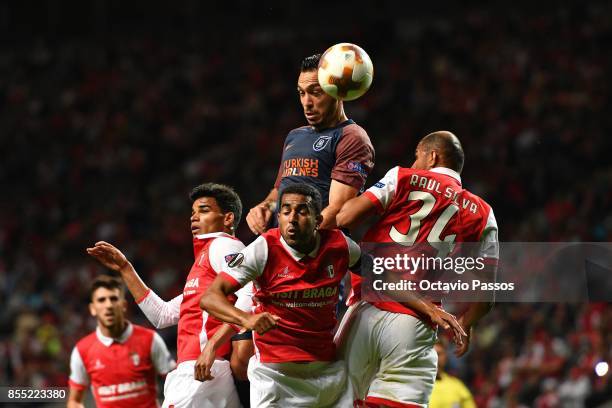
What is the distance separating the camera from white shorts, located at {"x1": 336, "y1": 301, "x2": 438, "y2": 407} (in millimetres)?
5105

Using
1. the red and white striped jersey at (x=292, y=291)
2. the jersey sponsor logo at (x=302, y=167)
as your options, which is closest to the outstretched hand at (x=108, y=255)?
the jersey sponsor logo at (x=302, y=167)

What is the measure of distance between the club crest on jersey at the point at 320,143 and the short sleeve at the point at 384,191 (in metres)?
0.50

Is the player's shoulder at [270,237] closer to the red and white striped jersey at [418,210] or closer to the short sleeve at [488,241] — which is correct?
the red and white striped jersey at [418,210]

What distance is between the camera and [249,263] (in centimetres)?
485

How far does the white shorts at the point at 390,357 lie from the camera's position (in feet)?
16.8

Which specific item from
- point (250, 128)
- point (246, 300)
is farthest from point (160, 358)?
point (250, 128)

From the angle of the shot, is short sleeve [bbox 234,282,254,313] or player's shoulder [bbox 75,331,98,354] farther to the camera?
player's shoulder [bbox 75,331,98,354]

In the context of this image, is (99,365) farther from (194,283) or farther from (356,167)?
(356,167)

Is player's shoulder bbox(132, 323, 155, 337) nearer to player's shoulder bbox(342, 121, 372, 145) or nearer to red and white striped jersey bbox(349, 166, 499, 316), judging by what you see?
red and white striped jersey bbox(349, 166, 499, 316)

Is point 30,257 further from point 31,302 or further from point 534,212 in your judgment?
point 534,212

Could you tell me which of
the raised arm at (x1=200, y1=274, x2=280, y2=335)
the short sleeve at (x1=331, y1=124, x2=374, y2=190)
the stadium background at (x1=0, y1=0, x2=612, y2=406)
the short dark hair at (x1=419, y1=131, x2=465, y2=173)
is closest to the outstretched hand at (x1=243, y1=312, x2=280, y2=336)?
the raised arm at (x1=200, y1=274, x2=280, y2=335)

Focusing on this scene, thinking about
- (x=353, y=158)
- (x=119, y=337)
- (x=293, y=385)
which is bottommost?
(x=293, y=385)

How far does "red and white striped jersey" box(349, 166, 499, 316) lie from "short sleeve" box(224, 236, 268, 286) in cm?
65

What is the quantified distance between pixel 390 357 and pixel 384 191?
0.89m
